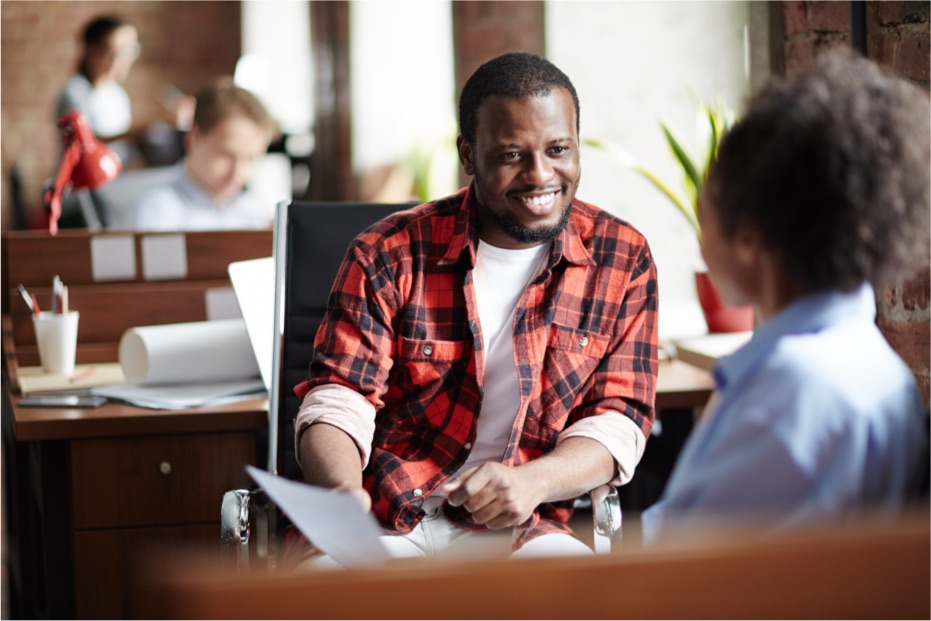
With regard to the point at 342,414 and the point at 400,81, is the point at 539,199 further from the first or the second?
the point at 400,81

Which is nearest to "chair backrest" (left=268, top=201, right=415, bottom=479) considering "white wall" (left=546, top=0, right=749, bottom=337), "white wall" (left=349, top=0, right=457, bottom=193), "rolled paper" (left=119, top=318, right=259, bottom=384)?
"rolled paper" (left=119, top=318, right=259, bottom=384)

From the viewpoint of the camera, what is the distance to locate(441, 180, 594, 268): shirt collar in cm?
156

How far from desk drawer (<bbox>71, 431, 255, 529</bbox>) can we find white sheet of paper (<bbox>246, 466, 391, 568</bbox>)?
→ 32.4 inches

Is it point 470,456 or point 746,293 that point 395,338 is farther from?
point 746,293

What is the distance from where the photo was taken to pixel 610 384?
1552 mm

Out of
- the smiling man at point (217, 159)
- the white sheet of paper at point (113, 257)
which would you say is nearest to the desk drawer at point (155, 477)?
the white sheet of paper at point (113, 257)

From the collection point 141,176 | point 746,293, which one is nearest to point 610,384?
point 746,293

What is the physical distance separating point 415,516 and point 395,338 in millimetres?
251

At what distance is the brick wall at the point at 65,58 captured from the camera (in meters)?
7.23

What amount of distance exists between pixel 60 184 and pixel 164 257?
0.34 m

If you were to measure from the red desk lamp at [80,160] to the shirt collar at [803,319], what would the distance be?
2037 mm

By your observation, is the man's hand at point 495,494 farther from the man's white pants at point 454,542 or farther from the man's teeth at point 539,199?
the man's teeth at point 539,199

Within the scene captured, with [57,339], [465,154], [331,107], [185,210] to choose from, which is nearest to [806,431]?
[465,154]

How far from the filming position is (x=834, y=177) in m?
0.73
